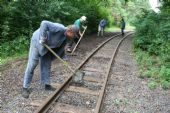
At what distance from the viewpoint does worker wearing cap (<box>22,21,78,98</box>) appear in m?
7.37

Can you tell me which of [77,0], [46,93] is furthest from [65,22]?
[46,93]

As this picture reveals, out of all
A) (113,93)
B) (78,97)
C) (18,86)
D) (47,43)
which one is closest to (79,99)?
(78,97)

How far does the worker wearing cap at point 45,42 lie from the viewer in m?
7.37

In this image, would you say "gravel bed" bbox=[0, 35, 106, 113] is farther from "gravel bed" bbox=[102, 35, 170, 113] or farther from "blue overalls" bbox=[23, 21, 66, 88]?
"gravel bed" bbox=[102, 35, 170, 113]

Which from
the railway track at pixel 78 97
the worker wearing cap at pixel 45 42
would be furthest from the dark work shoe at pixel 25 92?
the railway track at pixel 78 97

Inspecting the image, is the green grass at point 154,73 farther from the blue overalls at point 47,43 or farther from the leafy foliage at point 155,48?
the blue overalls at point 47,43

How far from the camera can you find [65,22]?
21.0 m

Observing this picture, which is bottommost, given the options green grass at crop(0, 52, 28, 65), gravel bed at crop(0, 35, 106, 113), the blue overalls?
gravel bed at crop(0, 35, 106, 113)

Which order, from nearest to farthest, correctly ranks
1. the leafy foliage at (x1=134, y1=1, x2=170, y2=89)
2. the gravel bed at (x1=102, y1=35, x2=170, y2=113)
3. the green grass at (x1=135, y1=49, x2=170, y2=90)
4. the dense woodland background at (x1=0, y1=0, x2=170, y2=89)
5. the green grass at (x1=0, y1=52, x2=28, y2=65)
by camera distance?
the gravel bed at (x1=102, y1=35, x2=170, y2=113) < the green grass at (x1=135, y1=49, x2=170, y2=90) < the green grass at (x1=0, y1=52, x2=28, y2=65) < the leafy foliage at (x1=134, y1=1, x2=170, y2=89) < the dense woodland background at (x1=0, y1=0, x2=170, y2=89)

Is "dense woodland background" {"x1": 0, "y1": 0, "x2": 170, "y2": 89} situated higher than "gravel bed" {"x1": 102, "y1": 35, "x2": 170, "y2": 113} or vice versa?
"dense woodland background" {"x1": 0, "y1": 0, "x2": 170, "y2": 89}

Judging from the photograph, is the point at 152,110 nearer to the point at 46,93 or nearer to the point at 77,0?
the point at 46,93

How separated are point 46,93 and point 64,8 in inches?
501

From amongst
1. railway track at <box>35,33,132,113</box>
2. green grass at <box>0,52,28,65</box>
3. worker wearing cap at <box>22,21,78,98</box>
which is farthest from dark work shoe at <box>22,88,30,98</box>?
green grass at <box>0,52,28,65</box>

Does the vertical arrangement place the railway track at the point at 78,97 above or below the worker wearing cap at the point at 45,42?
below
